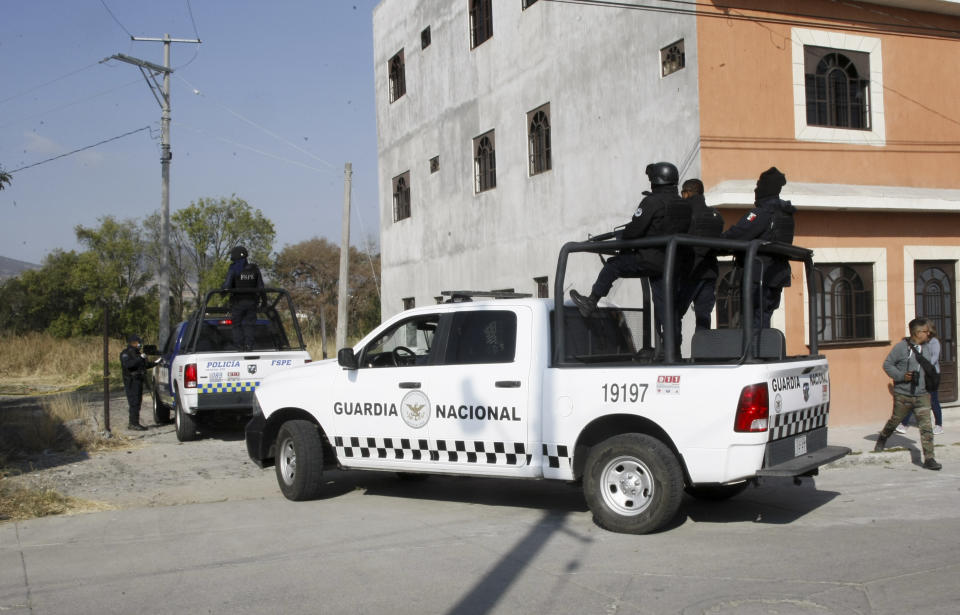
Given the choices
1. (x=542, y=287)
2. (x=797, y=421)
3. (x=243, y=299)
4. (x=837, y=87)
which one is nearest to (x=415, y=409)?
(x=797, y=421)

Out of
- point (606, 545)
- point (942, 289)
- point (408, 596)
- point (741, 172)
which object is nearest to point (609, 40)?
point (741, 172)

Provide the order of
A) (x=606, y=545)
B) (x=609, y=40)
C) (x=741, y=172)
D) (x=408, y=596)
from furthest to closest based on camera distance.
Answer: (x=609, y=40) → (x=741, y=172) → (x=606, y=545) → (x=408, y=596)

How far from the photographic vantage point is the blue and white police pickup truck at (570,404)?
20.8 feet

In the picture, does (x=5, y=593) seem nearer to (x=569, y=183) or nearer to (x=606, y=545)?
(x=606, y=545)

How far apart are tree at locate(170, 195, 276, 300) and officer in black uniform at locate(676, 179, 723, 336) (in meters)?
46.5

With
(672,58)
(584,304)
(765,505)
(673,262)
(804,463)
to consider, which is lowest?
(765,505)

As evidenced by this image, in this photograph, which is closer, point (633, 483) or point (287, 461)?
point (633, 483)

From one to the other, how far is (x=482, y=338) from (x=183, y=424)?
22.2 ft

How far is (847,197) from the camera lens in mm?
12836

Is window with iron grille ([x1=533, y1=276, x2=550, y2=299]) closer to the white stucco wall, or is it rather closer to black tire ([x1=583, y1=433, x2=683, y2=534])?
the white stucco wall

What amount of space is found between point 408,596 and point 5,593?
2523 mm

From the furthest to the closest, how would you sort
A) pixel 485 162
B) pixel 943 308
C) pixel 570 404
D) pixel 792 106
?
pixel 485 162, pixel 943 308, pixel 792 106, pixel 570 404

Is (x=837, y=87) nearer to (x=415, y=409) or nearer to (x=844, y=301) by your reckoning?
(x=844, y=301)

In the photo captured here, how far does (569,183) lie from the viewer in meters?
15.8
